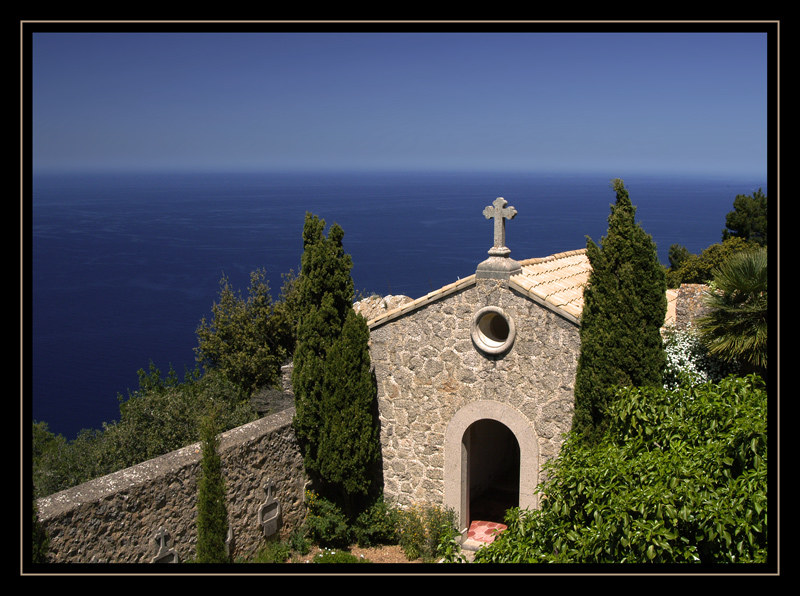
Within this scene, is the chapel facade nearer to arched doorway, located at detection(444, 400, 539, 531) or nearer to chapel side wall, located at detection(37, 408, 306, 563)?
arched doorway, located at detection(444, 400, 539, 531)

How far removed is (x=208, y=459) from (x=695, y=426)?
717cm

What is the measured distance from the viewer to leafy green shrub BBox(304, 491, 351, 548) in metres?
14.0

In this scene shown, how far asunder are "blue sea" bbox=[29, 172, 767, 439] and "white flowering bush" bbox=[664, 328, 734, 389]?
10706 millimetres

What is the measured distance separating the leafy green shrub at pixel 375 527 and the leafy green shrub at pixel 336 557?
0.53 metres

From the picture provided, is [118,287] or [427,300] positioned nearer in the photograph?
[427,300]

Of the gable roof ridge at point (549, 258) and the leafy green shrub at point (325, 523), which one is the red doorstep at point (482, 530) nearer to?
the leafy green shrub at point (325, 523)

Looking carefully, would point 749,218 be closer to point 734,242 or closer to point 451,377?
point 734,242

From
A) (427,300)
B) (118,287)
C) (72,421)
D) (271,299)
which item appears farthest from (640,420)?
(118,287)

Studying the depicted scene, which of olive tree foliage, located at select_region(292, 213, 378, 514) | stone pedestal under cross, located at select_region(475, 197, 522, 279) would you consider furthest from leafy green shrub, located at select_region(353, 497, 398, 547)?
stone pedestal under cross, located at select_region(475, 197, 522, 279)

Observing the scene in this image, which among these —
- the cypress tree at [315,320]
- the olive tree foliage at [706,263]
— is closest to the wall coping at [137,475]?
the cypress tree at [315,320]

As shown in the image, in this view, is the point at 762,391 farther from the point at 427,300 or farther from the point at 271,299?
the point at 271,299

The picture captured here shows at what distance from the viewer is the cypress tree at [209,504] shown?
11648 millimetres

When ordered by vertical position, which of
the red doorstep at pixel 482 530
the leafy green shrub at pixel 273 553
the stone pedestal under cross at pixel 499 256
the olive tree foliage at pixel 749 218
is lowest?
the red doorstep at pixel 482 530

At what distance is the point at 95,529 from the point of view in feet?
33.8
